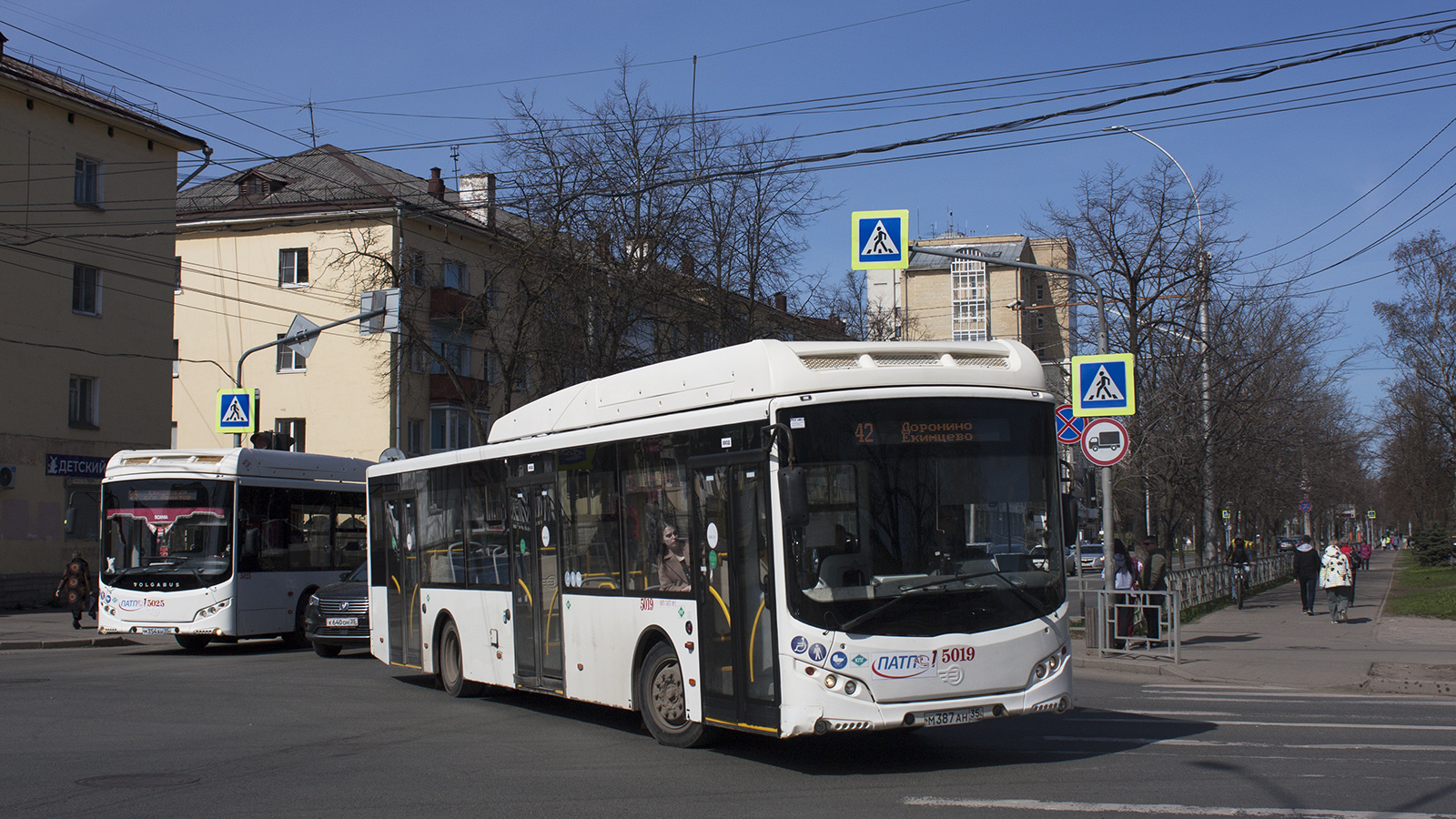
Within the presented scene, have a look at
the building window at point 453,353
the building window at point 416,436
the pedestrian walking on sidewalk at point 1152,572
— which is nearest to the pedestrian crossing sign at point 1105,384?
the pedestrian walking on sidewalk at point 1152,572

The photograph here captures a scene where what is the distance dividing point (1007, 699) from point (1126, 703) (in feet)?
14.5

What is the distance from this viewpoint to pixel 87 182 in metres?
33.8

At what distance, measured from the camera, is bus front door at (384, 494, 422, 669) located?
1485 centimetres

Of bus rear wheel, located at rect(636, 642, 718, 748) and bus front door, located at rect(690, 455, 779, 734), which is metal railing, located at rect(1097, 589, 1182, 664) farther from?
bus front door, located at rect(690, 455, 779, 734)

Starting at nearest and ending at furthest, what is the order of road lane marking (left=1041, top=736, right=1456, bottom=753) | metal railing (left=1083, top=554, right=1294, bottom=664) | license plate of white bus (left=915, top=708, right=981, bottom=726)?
license plate of white bus (left=915, top=708, right=981, bottom=726) < road lane marking (left=1041, top=736, right=1456, bottom=753) < metal railing (left=1083, top=554, right=1294, bottom=664)

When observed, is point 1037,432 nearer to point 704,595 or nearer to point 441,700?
point 704,595

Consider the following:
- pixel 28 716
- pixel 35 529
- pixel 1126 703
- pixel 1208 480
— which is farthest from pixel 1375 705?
pixel 35 529

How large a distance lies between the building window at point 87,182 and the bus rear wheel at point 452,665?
24384 millimetres

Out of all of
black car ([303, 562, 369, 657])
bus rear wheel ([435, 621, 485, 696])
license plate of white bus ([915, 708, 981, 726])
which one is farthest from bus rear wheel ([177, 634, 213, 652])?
license plate of white bus ([915, 708, 981, 726])

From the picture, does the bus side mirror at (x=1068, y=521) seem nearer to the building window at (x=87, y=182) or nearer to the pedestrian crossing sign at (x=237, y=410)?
the pedestrian crossing sign at (x=237, y=410)

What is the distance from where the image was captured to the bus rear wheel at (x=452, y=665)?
45.6 ft

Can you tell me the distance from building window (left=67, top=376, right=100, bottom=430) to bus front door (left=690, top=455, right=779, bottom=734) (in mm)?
28850

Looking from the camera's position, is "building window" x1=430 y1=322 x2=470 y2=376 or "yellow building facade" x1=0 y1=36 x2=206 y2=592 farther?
"building window" x1=430 y1=322 x2=470 y2=376

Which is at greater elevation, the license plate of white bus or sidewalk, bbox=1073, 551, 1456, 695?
the license plate of white bus
